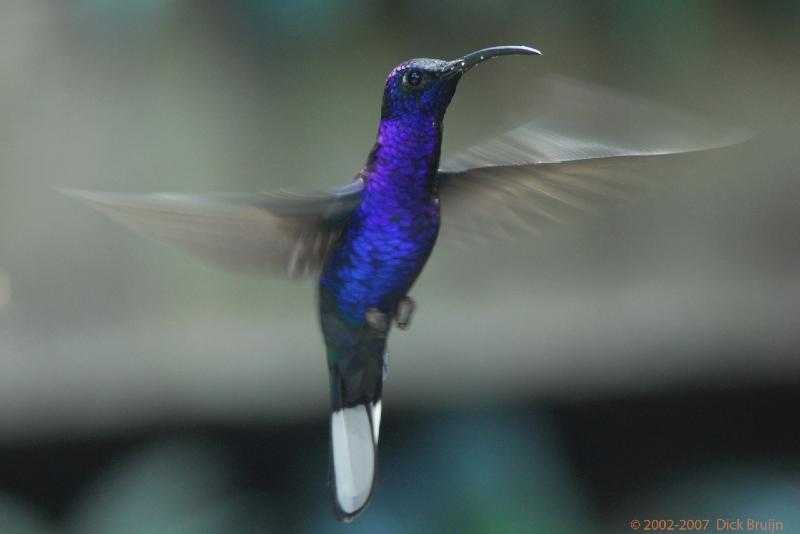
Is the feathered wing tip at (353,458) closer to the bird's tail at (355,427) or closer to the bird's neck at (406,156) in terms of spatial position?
the bird's tail at (355,427)

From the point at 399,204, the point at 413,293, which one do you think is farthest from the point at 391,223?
the point at 413,293

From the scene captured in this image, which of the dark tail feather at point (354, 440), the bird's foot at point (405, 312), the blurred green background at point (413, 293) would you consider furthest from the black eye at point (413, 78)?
the blurred green background at point (413, 293)

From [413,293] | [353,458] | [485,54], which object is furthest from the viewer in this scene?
[413,293]

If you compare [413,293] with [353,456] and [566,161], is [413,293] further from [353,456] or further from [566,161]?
[566,161]

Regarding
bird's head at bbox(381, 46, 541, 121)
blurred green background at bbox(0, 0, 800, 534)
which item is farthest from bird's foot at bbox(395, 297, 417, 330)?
blurred green background at bbox(0, 0, 800, 534)

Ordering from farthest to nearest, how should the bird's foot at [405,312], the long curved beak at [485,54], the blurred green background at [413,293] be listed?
the blurred green background at [413,293], the bird's foot at [405,312], the long curved beak at [485,54]

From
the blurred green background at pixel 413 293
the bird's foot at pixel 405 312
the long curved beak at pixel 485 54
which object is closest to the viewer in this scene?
the long curved beak at pixel 485 54

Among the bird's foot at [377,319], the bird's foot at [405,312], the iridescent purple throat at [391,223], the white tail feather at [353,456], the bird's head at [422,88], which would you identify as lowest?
the white tail feather at [353,456]
